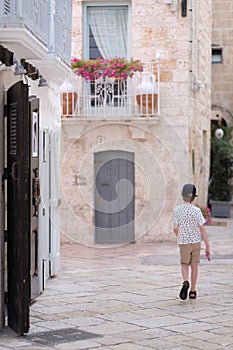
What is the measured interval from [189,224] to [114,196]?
7484 millimetres

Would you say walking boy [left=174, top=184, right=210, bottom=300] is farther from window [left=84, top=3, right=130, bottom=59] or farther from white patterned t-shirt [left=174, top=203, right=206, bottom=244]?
window [left=84, top=3, right=130, bottom=59]

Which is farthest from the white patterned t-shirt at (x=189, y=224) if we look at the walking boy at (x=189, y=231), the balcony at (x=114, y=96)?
the balcony at (x=114, y=96)

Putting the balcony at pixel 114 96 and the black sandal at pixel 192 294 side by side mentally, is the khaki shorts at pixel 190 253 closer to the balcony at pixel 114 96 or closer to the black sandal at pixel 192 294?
the black sandal at pixel 192 294

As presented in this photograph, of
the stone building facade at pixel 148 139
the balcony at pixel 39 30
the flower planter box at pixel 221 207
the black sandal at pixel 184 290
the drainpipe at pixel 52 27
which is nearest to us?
the balcony at pixel 39 30

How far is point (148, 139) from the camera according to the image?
17.5 m

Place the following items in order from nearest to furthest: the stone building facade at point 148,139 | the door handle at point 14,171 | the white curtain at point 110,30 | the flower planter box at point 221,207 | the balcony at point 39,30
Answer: the door handle at point 14,171 → the balcony at point 39,30 → the stone building facade at point 148,139 → the white curtain at point 110,30 → the flower planter box at point 221,207

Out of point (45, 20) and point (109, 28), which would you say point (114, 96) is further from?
point (45, 20)

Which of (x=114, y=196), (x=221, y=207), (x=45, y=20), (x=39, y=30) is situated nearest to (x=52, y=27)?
(x=45, y=20)

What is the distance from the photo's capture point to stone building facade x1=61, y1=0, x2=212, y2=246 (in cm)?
1748

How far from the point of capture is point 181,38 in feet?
57.4

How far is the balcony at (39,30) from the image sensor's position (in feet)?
28.7

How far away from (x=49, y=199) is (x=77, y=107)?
17.1 feet

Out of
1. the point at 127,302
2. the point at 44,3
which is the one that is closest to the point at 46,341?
the point at 127,302

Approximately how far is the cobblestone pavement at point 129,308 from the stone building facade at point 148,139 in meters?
2.20
